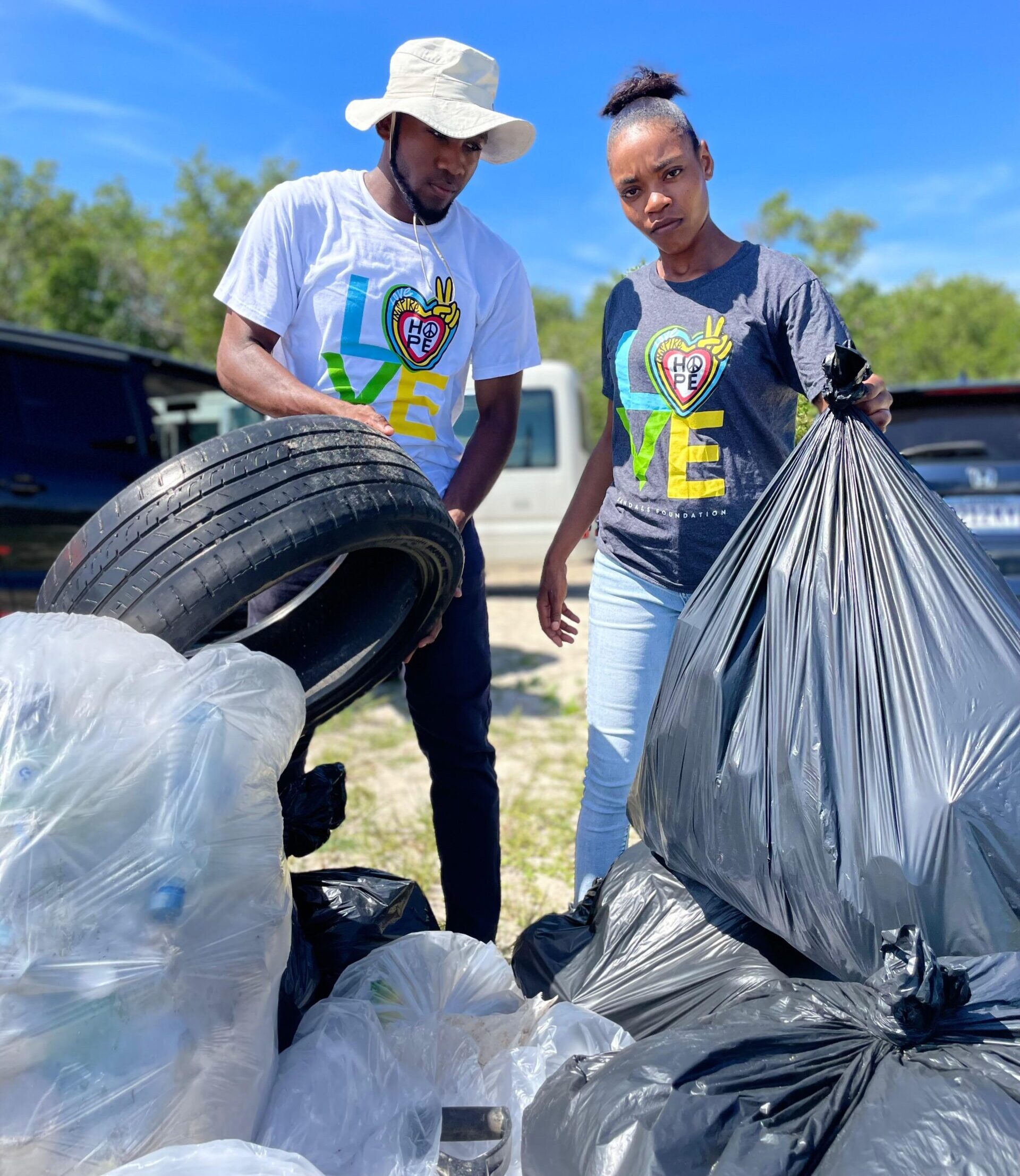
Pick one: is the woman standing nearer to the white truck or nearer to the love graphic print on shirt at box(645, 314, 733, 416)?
the love graphic print on shirt at box(645, 314, 733, 416)

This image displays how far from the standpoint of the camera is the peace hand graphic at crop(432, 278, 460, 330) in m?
2.28

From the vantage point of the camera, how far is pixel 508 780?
14.6ft

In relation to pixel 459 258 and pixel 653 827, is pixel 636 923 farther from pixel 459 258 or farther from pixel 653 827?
pixel 459 258

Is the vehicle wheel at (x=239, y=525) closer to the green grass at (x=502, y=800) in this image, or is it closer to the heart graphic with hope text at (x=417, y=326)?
the heart graphic with hope text at (x=417, y=326)

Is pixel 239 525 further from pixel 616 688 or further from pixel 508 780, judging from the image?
pixel 508 780

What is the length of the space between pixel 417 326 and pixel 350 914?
1.23 m

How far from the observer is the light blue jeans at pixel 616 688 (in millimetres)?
2260

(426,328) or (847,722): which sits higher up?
(426,328)

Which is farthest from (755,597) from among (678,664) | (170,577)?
(170,577)

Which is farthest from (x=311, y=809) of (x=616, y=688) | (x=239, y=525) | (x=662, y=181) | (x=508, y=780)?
(x=508, y=780)

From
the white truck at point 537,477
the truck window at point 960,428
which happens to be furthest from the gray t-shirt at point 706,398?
the white truck at point 537,477

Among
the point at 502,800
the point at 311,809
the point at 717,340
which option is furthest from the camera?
the point at 502,800

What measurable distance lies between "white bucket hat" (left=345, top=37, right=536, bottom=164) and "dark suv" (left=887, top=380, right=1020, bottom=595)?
7.53 ft

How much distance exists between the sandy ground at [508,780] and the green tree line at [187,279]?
11.7 meters
